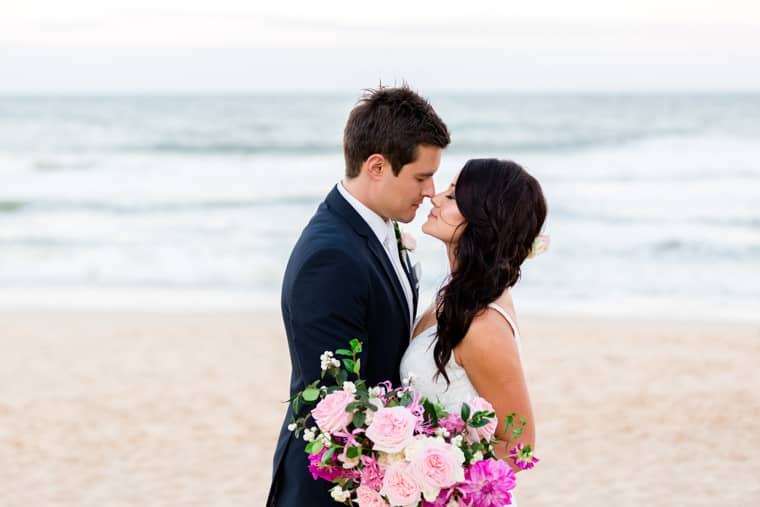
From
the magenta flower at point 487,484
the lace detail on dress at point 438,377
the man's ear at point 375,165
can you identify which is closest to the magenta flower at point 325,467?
the magenta flower at point 487,484

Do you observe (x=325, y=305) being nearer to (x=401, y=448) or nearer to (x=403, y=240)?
(x=401, y=448)

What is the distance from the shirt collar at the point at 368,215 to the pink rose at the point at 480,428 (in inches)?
31.8

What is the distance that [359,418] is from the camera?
2688mm

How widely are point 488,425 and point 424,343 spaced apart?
0.70m

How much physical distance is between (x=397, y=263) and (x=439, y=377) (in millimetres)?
436

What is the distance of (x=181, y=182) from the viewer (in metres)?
27.5

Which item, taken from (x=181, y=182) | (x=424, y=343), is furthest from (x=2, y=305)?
(x=181, y=182)

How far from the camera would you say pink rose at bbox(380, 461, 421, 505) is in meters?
2.63

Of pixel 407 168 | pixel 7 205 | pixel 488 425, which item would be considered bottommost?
pixel 7 205

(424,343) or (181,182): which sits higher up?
(424,343)

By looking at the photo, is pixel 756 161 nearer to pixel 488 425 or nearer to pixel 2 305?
pixel 2 305

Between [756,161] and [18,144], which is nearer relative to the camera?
[756,161]

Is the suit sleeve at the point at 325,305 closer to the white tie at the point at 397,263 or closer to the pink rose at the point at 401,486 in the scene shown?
the white tie at the point at 397,263

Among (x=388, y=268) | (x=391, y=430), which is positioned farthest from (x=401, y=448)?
(x=388, y=268)
